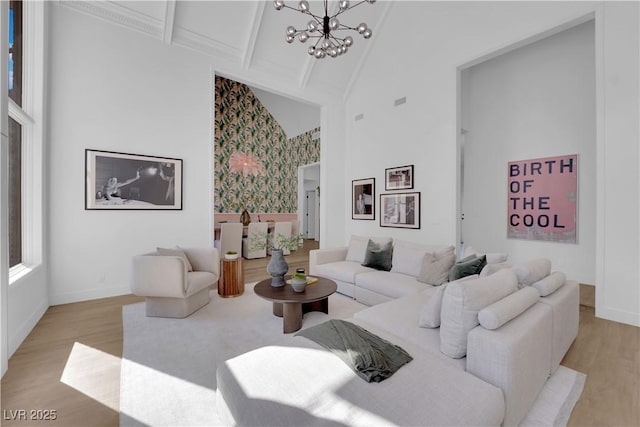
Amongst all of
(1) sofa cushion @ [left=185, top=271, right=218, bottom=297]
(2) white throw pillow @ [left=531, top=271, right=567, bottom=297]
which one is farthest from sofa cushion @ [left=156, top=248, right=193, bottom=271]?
(2) white throw pillow @ [left=531, top=271, right=567, bottom=297]

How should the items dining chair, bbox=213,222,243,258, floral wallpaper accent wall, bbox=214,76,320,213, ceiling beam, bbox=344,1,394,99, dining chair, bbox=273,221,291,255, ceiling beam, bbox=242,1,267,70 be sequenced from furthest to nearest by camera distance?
floral wallpaper accent wall, bbox=214,76,320,213, dining chair, bbox=273,221,291,255, dining chair, bbox=213,222,243,258, ceiling beam, bbox=344,1,394,99, ceiling beam, bbox=242,1,267,70

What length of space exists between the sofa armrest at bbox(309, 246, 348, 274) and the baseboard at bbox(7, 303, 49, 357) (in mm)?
3059

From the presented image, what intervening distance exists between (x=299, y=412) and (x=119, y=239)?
3895mm

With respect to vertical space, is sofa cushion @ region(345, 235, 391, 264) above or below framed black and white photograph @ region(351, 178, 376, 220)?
below

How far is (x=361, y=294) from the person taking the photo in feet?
11.5

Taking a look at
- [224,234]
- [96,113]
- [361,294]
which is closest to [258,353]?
[361,294]

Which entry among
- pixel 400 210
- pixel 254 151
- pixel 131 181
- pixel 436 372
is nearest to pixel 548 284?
pixel 436 372

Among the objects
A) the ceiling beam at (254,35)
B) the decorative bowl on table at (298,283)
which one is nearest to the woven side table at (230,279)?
the decorative bowl on table at (298,283)

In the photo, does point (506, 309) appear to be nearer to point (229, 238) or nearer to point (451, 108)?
point (451, 108)

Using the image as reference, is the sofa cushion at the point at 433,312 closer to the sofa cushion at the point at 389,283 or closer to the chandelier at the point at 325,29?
the sofa cushion at the point at 389,283

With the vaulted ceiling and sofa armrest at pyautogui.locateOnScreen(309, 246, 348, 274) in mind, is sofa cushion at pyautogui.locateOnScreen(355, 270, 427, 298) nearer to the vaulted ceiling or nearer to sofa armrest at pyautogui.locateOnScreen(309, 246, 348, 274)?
sofa armrest at pyautogui.locateOnScreen(309, 246, 348, 274)

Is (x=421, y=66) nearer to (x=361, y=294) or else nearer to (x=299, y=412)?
(x=361, y=294)

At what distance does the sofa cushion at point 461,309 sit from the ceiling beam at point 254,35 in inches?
195

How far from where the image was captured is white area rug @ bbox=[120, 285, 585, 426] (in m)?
Result: 1.67
